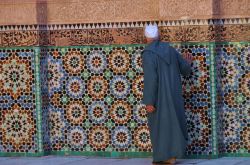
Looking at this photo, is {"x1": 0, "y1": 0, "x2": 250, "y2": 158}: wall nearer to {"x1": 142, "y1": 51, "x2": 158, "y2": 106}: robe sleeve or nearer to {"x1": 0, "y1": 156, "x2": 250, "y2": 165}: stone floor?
{"x1": 0, "y1": 156, "x2": 250, "y2": 165}: stone floor

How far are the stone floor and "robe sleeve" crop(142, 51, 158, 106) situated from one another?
622 mm

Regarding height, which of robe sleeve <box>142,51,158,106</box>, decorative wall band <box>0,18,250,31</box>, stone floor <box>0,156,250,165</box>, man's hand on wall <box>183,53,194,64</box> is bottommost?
stone floor <box>0,156,250,165</box>

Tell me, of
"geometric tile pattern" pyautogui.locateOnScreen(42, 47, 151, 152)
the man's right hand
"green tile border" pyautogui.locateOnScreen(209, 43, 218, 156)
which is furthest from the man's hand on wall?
the man's right hand

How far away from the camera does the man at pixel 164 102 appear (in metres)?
6.37

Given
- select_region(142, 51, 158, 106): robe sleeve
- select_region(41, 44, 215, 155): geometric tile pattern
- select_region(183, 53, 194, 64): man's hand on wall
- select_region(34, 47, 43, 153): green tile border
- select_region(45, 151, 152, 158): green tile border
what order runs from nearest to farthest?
select_region(142, 51, 158, 106): robe sleeve, select_region(183, 53, 194, 64): man's hand on wall, select_region(41, 44, 215, 155): geometric tile pattern, select_region(45, 151, 152, 158): green tile border, select_region(34, 47, 43, 153): green tile border

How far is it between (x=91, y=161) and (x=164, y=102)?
3.01 ft

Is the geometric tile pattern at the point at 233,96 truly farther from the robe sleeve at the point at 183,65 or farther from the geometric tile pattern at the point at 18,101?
the geometric tile pattern at the point at 18,101

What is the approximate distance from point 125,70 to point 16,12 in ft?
3.92

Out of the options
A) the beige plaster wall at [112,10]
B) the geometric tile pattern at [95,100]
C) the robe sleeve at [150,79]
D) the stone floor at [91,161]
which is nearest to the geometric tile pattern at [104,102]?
the geometric tile pattern at [95,100]

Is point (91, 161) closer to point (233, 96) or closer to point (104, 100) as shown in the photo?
point (104, 100)

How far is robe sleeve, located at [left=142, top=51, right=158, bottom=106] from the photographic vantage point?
6355 millimetres

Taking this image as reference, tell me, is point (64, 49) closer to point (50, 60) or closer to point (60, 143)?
point (50, 60)

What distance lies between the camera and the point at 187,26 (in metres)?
6.71

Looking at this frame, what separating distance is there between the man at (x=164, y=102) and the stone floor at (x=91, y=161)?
0.82ft
